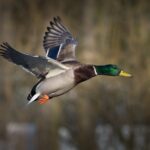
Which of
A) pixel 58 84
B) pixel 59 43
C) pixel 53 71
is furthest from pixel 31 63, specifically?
pixel 59 43

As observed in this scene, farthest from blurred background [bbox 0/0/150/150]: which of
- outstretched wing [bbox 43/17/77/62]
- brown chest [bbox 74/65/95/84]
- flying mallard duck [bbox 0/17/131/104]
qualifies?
brown chest [bbox 74/65/95/84]

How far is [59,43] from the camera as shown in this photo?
5.64 m

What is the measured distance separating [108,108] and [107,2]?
1374 millimetres

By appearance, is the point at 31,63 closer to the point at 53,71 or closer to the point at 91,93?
the point at 53,71

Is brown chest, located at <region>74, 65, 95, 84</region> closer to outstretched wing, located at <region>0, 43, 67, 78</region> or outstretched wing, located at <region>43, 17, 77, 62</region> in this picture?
outstretched wing, located at <region>0, 43, 67, 78</region>

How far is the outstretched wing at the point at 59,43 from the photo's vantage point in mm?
5316

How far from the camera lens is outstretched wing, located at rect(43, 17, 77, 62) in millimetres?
5316

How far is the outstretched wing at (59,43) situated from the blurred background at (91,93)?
→ 4196 millimetres

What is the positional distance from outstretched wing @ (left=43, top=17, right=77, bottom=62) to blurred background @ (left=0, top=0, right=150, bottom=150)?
13.8 ft

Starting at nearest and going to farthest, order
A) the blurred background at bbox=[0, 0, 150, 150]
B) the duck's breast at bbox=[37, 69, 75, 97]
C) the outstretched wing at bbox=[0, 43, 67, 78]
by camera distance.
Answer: the duck's breast at bbox=[37, 69, 75, 97] < the outstretched wing at bbox=[0, 43, 67, 78] < the blurred background at bbox=[0, 0, 150, 150]

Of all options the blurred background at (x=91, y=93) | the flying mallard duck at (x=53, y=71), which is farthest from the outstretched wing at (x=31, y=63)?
the blurred background at (x=91, y=93)

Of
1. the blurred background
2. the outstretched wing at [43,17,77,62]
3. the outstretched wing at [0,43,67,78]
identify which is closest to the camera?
the outstretched wing at [0,43,67,78]

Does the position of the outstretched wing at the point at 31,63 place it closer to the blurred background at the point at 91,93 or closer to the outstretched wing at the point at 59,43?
the outstretched wing at the point at 59,43

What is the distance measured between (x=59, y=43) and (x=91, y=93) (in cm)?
477
